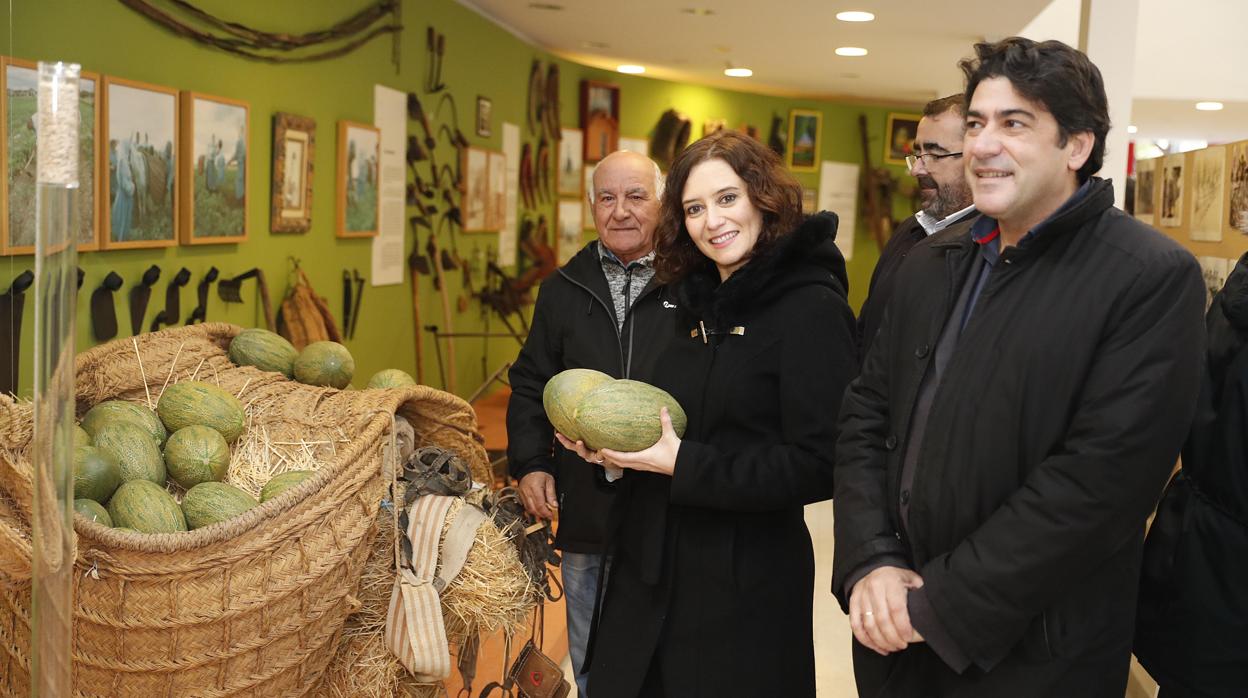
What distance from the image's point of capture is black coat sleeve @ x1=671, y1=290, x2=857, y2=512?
2197 mm

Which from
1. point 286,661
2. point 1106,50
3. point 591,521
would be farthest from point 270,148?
point 1106,50

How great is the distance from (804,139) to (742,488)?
37.6 feet

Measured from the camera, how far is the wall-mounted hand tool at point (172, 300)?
433cm

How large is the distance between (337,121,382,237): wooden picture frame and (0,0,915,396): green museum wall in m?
0.06

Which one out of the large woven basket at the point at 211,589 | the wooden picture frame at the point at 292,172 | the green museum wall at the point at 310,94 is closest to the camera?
the large woven basket at the point at 211,589

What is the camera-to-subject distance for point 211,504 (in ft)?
7.54

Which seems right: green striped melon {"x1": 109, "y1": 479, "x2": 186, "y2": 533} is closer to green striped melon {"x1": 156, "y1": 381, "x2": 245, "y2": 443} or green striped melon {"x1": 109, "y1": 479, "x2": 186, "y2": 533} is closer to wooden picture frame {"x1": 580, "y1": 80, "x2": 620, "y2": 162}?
green striped melon {"x1": 156, "y1": 381, "x2": 245, "y2": 443}

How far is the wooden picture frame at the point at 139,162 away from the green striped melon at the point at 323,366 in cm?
113

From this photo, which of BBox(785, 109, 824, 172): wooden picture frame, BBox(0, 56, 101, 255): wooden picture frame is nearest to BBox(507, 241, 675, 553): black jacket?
BBox(0, 56, 101, 255): wooden picture frame

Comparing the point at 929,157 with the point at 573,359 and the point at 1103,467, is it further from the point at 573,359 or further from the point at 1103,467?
the point at 1103,467

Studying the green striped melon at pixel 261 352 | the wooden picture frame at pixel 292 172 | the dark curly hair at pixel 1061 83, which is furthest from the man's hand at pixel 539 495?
the wooden picture frame at pixel 292 172

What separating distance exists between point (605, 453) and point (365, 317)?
14.8ft

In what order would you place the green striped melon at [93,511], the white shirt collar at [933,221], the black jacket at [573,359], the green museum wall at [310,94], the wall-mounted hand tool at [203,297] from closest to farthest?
1. the green striped melon at [93,511]
2. the black jacket at [573,359]
3. the white shirt collar at [933,221]
4. the green museum wall at [310,94]
5. the wall-mounted hand tool at [203,297]

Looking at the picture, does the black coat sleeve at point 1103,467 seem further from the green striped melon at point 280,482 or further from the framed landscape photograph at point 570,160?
the framed landscape photograph at point 570,160
